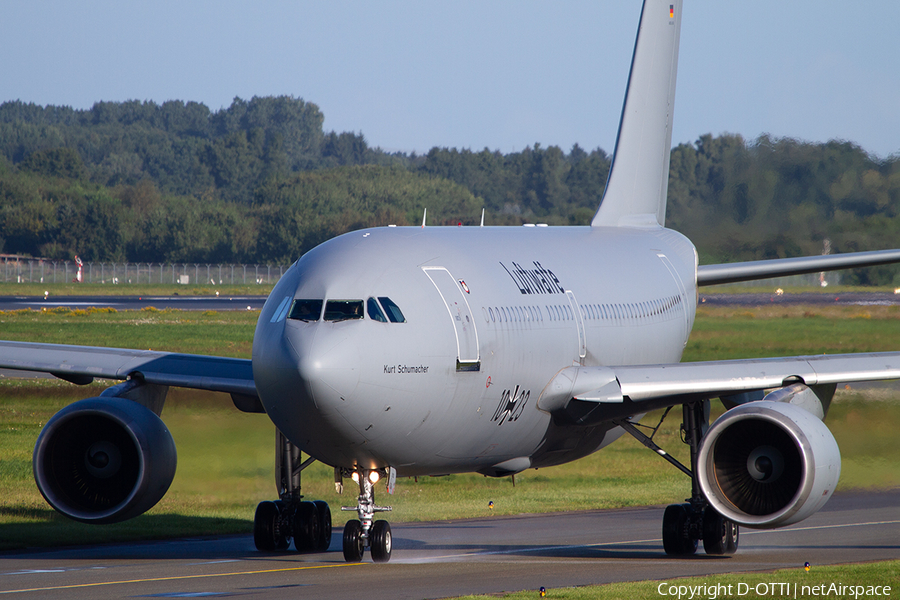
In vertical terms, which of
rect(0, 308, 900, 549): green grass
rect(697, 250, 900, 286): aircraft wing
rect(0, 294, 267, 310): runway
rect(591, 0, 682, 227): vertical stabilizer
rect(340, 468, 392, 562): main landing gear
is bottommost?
rect(0, 308, 900, 549): green grass

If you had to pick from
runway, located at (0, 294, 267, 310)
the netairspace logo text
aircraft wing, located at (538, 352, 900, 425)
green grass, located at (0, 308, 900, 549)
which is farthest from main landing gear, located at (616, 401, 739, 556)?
runway, located at (0, 294, 267, 310)

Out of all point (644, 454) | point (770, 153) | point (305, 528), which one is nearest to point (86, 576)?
point (305, 528)

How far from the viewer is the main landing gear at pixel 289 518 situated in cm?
1880

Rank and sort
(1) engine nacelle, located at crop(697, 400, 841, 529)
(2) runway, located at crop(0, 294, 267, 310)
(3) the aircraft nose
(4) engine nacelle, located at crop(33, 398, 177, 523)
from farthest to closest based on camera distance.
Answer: (2) runway, located at crop(0, 294, 267, 310)
(4) engine nacelle, located at crop(33, 398, 177, 523)
(1) engine nacelle, located at crop(697, 400, 841, 529)
(3) the aircraft nose

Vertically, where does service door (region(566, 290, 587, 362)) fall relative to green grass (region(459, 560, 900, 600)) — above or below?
above

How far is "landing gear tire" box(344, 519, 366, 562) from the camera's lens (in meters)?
16.1

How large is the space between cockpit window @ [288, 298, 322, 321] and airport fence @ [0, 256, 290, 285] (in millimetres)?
73388

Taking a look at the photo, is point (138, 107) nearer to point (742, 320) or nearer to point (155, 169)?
point (155, 169)

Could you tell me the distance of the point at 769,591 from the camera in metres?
14.4

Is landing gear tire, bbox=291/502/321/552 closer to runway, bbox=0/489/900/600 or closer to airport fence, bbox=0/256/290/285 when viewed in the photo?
runway, bbox=0/489/900/600

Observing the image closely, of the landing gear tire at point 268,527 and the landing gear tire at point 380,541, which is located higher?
the landing gear tire at point 380,541

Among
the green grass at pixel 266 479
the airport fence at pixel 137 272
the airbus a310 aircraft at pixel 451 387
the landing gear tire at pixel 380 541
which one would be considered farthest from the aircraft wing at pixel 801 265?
the airport fence at pixel 137 272

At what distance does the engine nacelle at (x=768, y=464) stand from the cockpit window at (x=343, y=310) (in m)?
5.03

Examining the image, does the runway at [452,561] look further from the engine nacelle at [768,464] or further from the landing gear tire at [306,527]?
the engine nacelle at [768,464]
